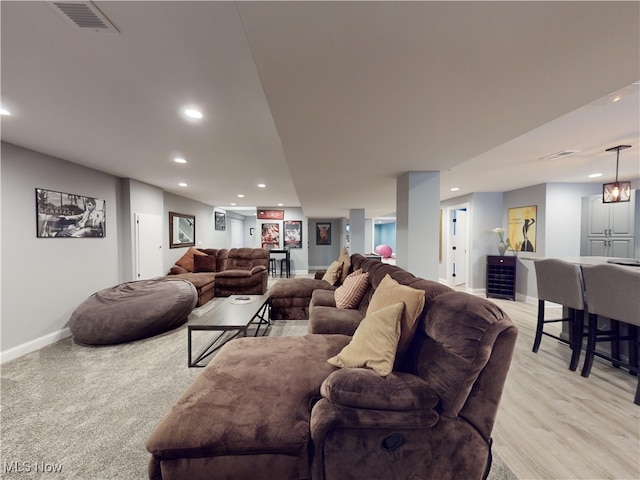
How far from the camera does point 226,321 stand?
2.62 m

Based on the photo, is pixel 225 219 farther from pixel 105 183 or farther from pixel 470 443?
pixel 470 443

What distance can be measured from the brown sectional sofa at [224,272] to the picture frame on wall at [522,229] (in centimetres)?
548

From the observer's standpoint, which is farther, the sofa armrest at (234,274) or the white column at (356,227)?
the white column at (356,227)

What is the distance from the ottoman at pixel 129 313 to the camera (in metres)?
2.96

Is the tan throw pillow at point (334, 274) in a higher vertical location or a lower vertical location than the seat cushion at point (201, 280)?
higher

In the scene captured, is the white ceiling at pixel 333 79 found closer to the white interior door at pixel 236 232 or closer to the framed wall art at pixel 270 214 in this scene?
the framed wall art at pixel 270 214

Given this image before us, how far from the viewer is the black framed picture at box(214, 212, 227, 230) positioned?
864 cm

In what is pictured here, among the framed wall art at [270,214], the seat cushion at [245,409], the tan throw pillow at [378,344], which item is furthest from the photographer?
the framed wall art at [270,214]

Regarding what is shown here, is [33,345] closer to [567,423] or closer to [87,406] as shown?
[87,406]

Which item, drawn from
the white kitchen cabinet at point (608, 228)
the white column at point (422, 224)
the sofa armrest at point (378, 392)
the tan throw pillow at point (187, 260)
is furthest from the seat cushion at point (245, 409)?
the white kitchen cabinet at point (608, 228)

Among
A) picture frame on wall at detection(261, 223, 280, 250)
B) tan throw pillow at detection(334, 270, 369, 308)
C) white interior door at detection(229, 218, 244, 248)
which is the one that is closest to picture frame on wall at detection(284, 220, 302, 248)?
picture frame on wall at detection(261, 223, 280, 250)

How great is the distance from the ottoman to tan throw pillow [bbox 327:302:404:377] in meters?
2.87

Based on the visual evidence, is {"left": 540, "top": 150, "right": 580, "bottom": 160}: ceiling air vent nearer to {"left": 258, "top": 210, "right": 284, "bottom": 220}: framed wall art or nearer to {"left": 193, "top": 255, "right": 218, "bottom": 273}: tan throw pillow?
{"left": 193, "top": 255, "right": 218, "bottom": 273}: tan throw pillow

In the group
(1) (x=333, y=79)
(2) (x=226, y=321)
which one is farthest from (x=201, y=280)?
(1) (x=333, y=79)
